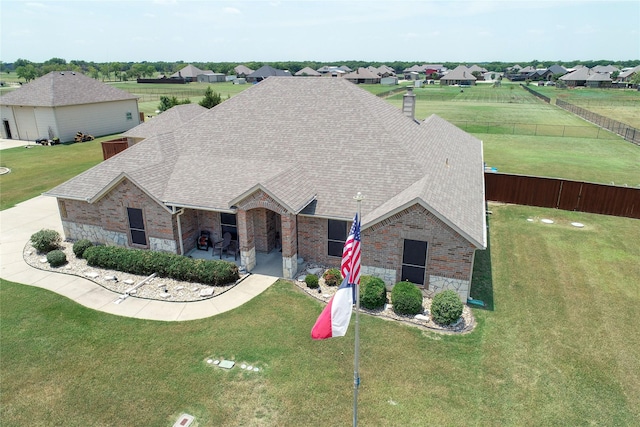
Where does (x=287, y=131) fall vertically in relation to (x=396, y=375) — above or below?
above

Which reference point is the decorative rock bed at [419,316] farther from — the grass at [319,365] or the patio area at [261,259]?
the patio area at [261,259]

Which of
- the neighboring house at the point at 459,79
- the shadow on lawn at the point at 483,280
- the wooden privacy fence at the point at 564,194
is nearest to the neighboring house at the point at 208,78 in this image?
the neighboring house at the point at 459,79

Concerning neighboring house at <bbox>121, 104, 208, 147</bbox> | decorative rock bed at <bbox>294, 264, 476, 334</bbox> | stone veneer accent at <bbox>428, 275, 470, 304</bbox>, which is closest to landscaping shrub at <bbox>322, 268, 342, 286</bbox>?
decorative rock bed at <bbox>294, 264, 476, 334</bbox>

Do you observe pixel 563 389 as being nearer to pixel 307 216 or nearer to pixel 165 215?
pixel 307 216

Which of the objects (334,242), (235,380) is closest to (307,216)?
(334,242)

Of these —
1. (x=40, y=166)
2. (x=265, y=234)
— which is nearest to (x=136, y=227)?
(x=265, y=234)

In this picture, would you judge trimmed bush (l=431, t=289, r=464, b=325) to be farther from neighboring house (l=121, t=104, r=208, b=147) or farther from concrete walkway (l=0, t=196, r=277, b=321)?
neighboring house (l=121, t=104, r=208, b=147)
